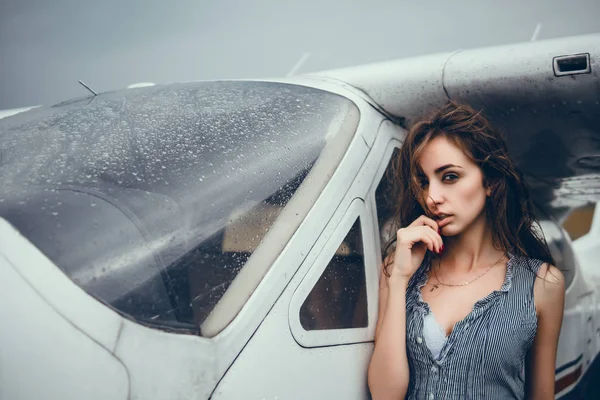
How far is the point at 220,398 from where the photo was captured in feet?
4.36

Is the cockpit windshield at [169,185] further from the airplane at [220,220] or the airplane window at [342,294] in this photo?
the airplane window at [342,294]

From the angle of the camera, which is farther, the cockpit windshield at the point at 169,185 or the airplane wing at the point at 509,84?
the airplane wing at the point at 509,84

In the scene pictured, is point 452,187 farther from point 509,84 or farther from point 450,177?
point 509,84

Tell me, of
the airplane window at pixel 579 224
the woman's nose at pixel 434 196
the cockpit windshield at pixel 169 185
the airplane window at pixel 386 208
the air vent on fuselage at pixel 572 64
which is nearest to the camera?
the cockpit windshield at pixel 169 185

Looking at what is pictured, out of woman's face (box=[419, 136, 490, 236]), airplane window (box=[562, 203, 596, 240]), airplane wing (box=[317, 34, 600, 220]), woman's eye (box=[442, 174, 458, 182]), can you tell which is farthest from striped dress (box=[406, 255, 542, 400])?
airplane window (box=[562, 203, 596, 240])

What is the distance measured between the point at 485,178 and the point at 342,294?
640 millimetres

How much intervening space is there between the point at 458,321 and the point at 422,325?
11 centimetres

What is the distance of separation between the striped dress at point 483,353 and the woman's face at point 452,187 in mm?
253

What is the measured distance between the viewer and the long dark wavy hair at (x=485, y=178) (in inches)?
77.7

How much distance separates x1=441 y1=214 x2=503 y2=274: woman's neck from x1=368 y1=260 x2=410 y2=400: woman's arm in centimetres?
26

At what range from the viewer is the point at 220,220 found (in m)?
1.56

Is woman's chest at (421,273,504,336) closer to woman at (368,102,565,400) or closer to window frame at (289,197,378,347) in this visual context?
woman at (368,102,565,400)

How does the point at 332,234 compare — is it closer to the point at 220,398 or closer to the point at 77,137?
the point at 220,398

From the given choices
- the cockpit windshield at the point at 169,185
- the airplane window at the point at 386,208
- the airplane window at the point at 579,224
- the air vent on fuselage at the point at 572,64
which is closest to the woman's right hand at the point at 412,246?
the airplane window at the point at 386,208
